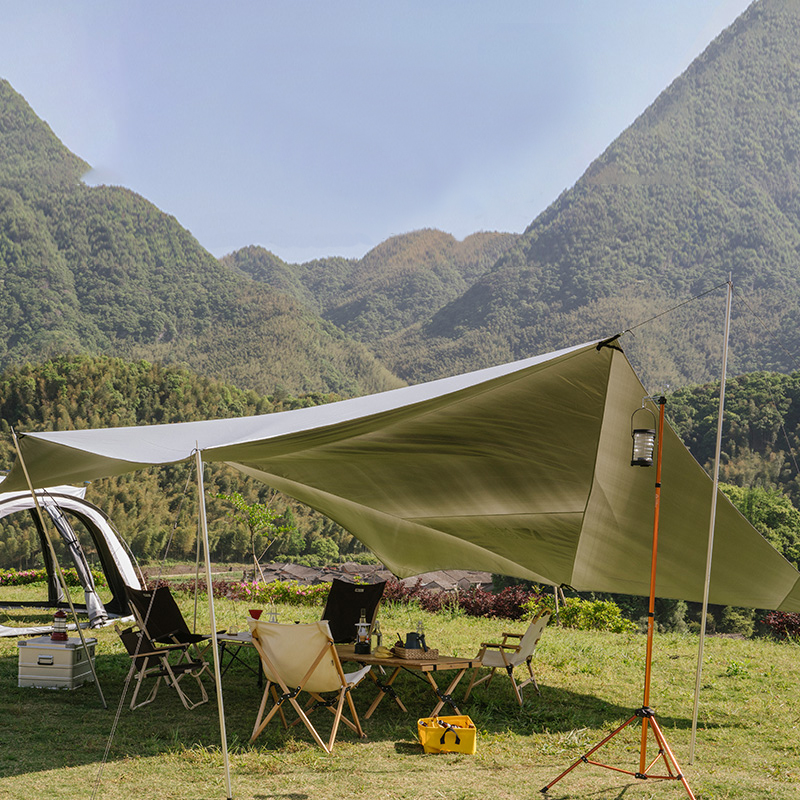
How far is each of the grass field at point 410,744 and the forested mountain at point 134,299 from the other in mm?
39724

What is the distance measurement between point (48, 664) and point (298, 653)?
2083mm

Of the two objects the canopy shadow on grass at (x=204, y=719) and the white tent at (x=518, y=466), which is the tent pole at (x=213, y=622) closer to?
the white tent at (x=518, y=466)

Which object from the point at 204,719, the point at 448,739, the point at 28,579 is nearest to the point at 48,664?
the point at 204,719

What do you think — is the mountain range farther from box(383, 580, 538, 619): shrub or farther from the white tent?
the white tent

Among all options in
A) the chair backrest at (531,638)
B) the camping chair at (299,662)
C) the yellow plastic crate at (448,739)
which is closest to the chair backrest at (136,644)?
the camping chair at (299,662)

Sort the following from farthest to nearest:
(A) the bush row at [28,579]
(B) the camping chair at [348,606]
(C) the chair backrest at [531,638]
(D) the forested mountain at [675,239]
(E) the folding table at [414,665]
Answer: (D) the forested mountain at [675,239]
(A) the bush row at [28,579]
(B) the camping chair at [348,606]
(C) the chair backrest at [531,638]
(E) the folding table at [414,665]

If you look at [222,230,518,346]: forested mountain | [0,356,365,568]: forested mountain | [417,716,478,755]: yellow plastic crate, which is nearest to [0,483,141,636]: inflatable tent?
[417,716,478,755]: yellow plastic crate

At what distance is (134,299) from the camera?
161 ft

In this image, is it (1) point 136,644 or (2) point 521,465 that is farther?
(1) point 136,644

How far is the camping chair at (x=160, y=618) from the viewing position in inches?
185

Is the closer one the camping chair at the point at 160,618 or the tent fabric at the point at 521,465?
the tent fabric at the point at 521,465

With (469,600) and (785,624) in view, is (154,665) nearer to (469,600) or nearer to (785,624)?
(469,600)

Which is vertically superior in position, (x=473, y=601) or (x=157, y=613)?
(x=157, y=613)

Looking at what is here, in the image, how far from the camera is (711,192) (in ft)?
206
